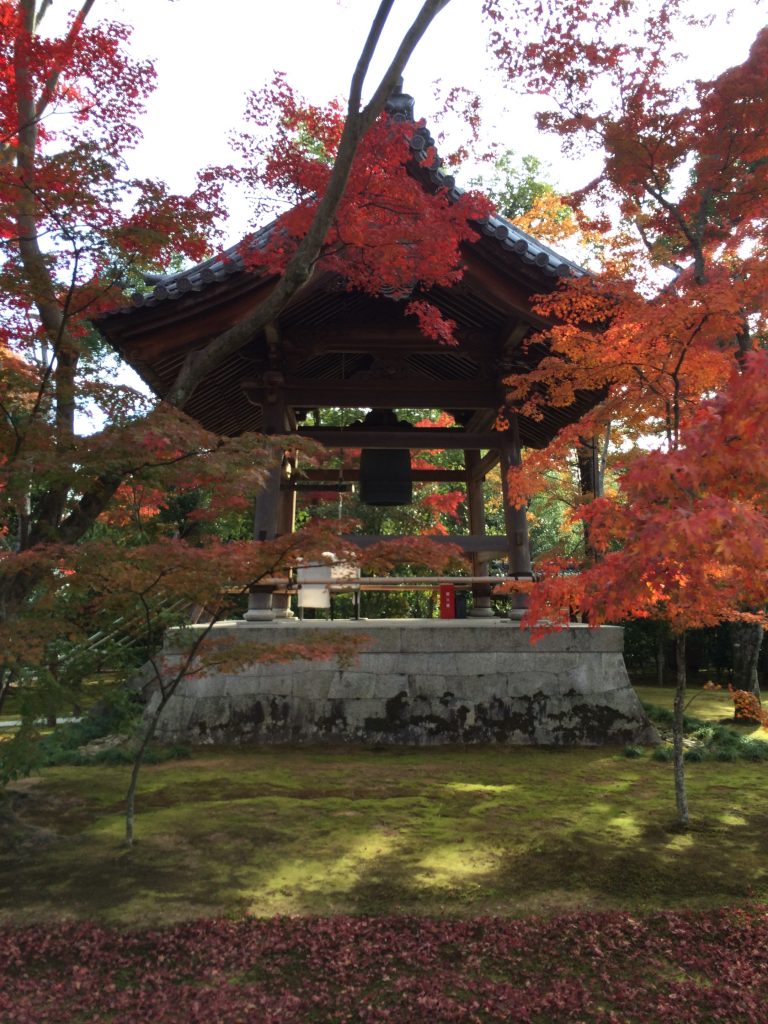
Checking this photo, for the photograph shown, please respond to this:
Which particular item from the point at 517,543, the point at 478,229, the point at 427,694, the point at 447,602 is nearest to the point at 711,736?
the point at 517,543

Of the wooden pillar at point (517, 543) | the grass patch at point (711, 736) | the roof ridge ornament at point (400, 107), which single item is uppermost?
the roof ridge ornament at point (400, 107)

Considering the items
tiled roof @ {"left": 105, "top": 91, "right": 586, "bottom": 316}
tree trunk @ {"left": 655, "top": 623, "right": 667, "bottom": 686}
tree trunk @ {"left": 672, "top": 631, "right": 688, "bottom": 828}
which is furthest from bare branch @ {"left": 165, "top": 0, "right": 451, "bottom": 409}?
tree trunk @ {"left": 655, "top": 623, "right": 667, "bottom": 686}

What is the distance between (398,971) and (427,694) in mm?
4674

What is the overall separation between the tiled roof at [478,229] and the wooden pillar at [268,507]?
152 centimetres

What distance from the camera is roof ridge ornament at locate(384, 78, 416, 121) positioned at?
8.27 metres

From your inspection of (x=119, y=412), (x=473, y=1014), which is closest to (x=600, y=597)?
(x=473, y=1014)

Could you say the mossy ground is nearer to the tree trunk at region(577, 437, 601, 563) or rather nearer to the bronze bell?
the bronze bell

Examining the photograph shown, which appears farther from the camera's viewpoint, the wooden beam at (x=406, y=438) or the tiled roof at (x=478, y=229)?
the wooden beam at (x=406, y=438)

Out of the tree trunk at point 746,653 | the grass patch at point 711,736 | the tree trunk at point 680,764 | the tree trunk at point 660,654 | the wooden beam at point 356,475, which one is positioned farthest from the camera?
the tree trunk at point 660,654

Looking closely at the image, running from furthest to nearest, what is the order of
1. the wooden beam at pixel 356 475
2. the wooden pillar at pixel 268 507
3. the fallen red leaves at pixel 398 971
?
the wooden beam at pixel 356 475, the wooden pillar at pixel 268 507, the fallen red leaves at pixel 398 971

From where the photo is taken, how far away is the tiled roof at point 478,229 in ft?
22.4

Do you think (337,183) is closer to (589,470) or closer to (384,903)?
(384,903)

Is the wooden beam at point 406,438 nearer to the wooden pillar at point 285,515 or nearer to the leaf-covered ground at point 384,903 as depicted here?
the wooden pillar at point 285,515

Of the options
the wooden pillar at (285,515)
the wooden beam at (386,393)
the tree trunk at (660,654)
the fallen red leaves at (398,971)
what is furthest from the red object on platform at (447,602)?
the fallen red leaves at (398,971)
